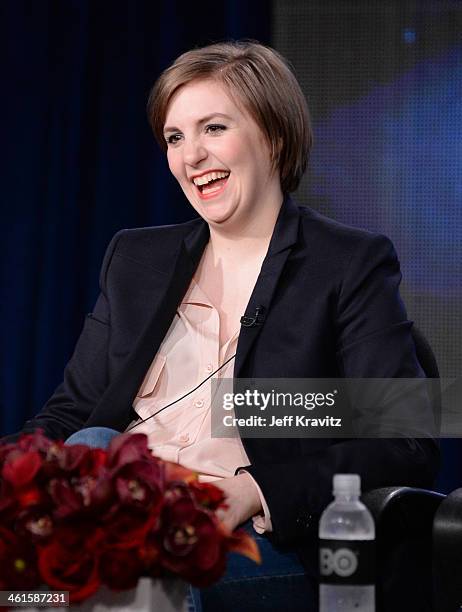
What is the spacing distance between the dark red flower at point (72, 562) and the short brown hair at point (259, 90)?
43.9 inches

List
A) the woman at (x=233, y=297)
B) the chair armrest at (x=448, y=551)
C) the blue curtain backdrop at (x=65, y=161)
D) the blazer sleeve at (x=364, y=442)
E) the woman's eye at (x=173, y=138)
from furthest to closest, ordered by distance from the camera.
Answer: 1. the blue curtain backdrop at (x=65, y=161)
2. the woman's eye at (x=173, y=138)
3. the woman at (x=233, y=297)
4. the blazer sleeve at (x=364, y=442)
5. the chair armrest at (x=448, y=551)

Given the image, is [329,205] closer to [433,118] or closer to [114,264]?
[433,118]

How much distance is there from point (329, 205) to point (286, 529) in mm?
1835

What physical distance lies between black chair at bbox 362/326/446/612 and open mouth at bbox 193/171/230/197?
715mm

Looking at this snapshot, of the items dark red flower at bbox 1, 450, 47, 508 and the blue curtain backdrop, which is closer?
dark red flower at bbox 1, 450, 47, 508

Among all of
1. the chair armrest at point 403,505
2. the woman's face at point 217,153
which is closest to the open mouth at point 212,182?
the woman's face at point 217,153

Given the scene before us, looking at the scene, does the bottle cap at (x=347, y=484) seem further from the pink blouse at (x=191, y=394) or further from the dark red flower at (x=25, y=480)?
the pink blouse at (x=191, y=394)

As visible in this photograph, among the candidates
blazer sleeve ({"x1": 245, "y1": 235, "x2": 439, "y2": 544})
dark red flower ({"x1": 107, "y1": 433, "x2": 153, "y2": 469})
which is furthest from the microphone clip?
dark red flower ({"x1": 107, "y1": 433, "x2": 153, "y2": 469})

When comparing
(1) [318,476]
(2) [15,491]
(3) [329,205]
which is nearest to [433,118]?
(3) [329,205]

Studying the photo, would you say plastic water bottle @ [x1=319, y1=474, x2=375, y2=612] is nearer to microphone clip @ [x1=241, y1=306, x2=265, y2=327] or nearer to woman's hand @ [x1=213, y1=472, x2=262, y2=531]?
woman's hand @ [x1=213, y1=472, x2=262, y2=531]

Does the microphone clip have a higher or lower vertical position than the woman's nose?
lower

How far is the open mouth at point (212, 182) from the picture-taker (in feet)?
6.45

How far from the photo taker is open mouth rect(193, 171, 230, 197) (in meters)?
1.97

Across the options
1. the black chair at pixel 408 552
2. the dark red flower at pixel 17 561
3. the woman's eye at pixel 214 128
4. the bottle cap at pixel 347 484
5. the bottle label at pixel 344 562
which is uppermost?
the woman's eye at pixel 214 128
